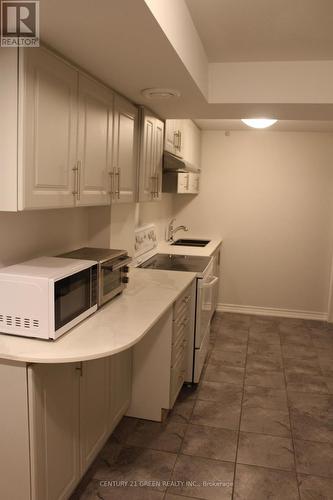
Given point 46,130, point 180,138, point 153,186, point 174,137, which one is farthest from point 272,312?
point 46,130

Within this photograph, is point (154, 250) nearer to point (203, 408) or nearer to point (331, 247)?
point (203, 408)

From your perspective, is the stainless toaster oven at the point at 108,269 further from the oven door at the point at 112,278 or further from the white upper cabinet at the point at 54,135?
the white upper cabinet at the point at 54,135

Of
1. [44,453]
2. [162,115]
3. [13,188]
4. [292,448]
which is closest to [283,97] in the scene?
[162,115]

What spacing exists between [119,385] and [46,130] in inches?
63.7

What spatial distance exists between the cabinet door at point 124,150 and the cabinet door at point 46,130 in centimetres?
56

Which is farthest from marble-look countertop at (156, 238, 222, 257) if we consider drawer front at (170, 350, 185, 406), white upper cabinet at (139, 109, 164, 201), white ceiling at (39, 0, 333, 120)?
white ceiling at (39, 0, 333, 120)

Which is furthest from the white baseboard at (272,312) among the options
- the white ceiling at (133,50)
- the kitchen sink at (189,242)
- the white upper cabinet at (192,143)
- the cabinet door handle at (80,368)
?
the cabinet door handle at (80,368)

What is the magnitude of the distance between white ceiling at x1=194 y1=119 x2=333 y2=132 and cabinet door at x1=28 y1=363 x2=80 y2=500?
3.59 metres

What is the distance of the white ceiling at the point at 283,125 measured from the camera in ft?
14.9

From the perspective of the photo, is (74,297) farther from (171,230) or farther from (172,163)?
(171,230)

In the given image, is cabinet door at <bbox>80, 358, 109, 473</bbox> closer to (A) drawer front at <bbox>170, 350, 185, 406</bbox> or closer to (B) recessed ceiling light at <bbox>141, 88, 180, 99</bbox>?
(A) drawer front at <bbox>170, 350, 185, 406</bbox>

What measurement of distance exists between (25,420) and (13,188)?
913 millimetres
